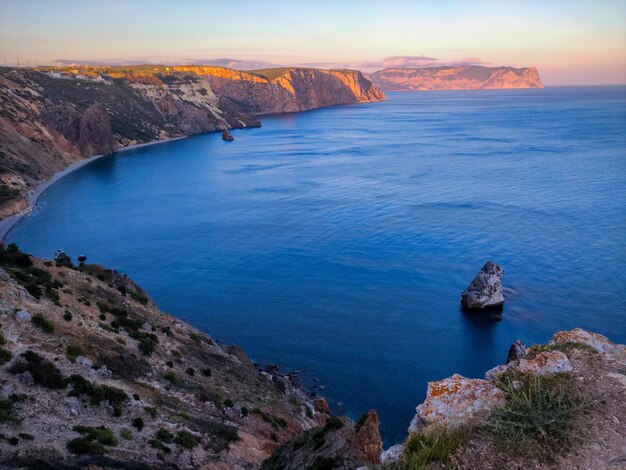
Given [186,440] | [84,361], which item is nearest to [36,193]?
[84,361]

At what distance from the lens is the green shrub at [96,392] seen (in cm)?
2277

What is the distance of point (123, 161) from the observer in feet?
506

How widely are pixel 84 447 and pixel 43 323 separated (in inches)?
451

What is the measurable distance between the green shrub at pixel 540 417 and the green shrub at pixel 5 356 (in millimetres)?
22538

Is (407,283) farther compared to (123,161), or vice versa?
(123,161)

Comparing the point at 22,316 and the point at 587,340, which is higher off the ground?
the point at 587,340

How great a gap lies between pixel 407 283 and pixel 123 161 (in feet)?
411

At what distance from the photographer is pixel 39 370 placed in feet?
74.1

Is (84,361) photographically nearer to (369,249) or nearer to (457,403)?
(457,403)

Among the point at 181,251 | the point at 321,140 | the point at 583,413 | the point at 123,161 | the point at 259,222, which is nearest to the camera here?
the point at 583,413

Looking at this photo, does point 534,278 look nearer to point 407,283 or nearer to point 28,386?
point 407,283

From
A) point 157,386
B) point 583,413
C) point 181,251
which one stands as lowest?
point 181,251

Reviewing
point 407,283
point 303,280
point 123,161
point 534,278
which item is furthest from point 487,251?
point 123,161

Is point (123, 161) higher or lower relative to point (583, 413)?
lower
